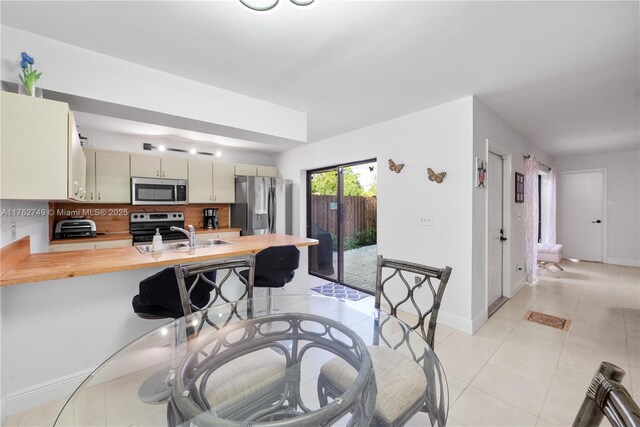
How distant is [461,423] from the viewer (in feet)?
5.24

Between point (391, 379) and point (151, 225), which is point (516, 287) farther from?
point (151, 225)

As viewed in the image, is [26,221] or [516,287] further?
[516,287]

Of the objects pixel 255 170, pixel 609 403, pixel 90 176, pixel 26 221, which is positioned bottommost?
pixel 609 403

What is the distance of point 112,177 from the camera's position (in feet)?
12.1

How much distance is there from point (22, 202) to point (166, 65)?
1639 millimetres

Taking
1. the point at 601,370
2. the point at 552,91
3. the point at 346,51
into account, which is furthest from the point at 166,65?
the point at 552,91

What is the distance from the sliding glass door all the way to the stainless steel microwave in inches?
83.8

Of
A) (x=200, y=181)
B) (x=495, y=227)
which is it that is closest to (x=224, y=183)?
(x=200, y=181)

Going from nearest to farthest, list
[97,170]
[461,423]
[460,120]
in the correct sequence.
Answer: [461,423] → [460,120] → [97,170]

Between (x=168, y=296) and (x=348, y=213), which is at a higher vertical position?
(x=348, y=213)

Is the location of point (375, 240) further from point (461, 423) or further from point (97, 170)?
point (97, 170)

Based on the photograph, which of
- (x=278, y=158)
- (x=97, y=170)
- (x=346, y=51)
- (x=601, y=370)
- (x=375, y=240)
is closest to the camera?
(x=601, y=370)

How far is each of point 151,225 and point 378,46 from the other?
4.04 m

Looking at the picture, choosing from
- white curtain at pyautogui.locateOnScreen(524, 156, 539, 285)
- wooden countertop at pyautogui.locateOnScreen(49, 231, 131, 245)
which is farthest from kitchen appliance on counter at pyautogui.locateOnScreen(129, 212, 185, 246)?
white curtain at pyautogui.locateOnScreen(524, 156, 539, 285)
